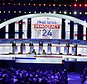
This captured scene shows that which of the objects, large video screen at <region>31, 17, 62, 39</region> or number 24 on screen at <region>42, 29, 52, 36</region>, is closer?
large video screen at <region>31, 17, 62, 39</region>

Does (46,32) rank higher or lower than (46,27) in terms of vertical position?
lower

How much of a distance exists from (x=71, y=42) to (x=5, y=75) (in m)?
17.0

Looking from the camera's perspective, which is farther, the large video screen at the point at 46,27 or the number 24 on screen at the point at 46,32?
the number 24 on screen at the point at 46,32

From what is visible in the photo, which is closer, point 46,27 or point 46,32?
point 46,27

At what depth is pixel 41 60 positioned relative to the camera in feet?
82.7

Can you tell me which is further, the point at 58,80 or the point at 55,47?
the point at 55,47

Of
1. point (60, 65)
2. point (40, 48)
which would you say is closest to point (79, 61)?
point (60, 65)

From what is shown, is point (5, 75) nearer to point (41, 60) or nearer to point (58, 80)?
point (58, 80)

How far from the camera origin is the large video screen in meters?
29.6

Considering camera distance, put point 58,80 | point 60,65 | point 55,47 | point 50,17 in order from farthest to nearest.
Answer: point 55,47 < point 50,17 < point 60,65 < point 58,80

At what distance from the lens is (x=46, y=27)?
29.6 meters

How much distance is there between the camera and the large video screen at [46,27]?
29.6 meters

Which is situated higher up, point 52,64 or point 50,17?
point 50,17

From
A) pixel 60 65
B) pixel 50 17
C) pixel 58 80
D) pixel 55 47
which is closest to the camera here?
pixel 58 80
